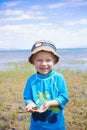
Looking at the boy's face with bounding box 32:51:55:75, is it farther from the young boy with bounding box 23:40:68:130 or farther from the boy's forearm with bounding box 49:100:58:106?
the boy's forearm with bounding box 49:100:58:106

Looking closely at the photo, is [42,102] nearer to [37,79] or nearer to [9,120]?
[37,79]

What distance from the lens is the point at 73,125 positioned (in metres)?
5.66

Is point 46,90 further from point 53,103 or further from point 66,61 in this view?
point 66,61

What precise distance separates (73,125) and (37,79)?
2863 mm

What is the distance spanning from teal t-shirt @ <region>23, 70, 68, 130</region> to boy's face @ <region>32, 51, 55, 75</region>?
0.05m

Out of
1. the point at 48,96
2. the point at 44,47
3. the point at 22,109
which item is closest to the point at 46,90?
the point at 48,96

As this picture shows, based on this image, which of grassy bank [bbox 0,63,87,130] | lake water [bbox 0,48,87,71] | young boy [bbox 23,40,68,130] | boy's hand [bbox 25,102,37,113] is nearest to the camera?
boy's hand [bbox 25,102,37,113]

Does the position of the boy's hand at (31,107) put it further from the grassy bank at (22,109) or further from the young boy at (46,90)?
the grassy bank at (22,109)

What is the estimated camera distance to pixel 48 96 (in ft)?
9.64

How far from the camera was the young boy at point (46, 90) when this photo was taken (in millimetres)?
2941

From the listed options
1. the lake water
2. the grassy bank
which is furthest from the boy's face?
the lake water

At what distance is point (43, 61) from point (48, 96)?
33cm

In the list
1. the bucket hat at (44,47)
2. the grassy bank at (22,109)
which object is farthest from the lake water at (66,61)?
the bucket hat at (44,47)

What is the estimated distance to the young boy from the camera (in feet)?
9.65
